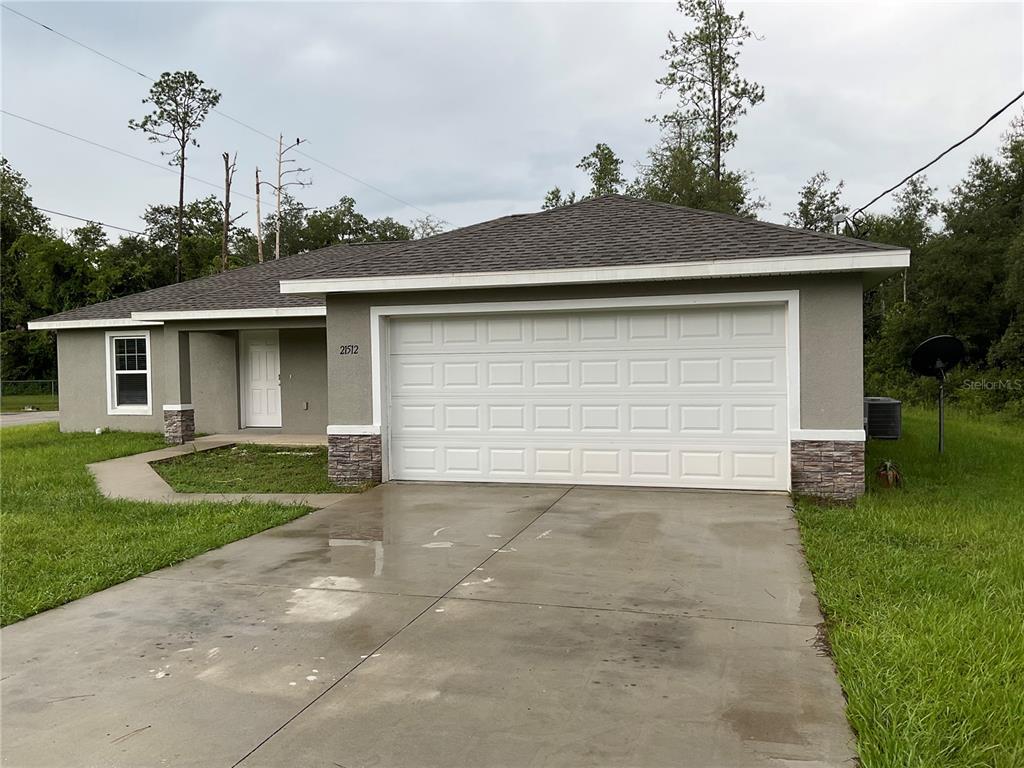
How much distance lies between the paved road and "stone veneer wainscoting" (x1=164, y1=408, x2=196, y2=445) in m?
10.7

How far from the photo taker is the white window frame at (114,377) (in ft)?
52.5

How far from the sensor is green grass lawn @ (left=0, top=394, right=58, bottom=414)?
29827mm

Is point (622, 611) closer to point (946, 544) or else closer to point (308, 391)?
point (946, 544)

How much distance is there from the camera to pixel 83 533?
7.06 metres

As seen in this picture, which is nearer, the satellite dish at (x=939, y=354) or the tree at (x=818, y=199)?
the satellite dish at (x=939, y=354)

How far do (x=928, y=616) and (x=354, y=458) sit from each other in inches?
280

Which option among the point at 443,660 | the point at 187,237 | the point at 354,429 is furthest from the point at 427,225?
the point at 443,660

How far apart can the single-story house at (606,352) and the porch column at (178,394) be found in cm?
615

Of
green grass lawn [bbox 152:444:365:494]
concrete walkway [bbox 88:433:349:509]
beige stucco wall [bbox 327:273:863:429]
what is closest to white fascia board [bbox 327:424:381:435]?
green grass lawn [bbox 152:444:365:494]

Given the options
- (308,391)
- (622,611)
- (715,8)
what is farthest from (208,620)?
(715,8)

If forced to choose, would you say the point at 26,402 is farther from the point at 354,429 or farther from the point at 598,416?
the point at 598,416

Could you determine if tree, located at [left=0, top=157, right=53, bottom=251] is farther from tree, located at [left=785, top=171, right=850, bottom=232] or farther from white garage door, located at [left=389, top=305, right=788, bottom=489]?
tree, located at [left=785, top=171, right=850, bottom=232]
